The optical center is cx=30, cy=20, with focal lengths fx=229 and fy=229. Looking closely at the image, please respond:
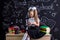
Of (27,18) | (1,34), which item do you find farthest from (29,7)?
(1,34)

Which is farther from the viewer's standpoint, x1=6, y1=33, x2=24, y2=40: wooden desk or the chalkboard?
the chalkboard

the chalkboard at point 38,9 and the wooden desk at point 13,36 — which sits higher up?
the chalkboard at point 38,9

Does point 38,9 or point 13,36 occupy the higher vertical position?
point 38,9

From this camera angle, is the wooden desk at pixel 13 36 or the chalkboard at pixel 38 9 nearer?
the wooden desk at pixel 13 36

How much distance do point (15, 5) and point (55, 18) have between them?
3.32 ft

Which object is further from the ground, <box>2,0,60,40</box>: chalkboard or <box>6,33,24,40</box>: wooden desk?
<box>2,0,60,40</box>: chalkboard

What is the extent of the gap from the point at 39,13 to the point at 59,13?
48 cm

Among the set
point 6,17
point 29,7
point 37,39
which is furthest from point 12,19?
point 37,39

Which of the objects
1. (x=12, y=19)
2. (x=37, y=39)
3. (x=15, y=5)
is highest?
(x=15, y=5)

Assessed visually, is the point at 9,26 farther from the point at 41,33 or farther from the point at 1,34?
the point at 41,33

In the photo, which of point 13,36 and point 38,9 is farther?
point 38,9

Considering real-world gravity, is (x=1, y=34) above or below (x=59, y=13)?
below

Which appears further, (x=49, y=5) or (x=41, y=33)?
(x=49, y=5)

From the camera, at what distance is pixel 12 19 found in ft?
18.3
